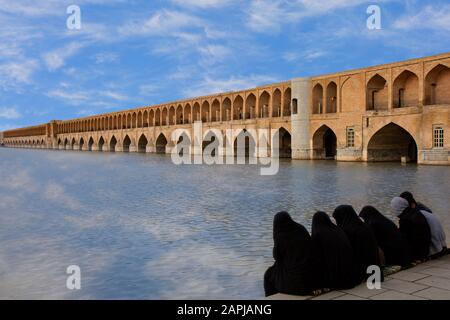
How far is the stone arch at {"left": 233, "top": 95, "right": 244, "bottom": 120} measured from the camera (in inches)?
1375

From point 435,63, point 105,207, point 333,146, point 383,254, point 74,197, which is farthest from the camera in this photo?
point 333,146

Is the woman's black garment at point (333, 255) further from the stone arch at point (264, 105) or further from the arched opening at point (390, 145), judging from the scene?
the stone arch at point (264, 105)

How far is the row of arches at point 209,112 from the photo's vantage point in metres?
30.6

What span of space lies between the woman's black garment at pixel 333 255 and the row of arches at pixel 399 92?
65.3ft

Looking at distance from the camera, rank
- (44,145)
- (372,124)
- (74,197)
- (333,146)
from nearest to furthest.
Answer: (74,197) → (372,124) → (333,146) → (44,145)

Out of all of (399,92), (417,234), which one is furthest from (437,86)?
(417,234)

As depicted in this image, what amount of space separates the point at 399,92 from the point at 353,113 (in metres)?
2.55

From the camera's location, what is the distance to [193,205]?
8766 mm

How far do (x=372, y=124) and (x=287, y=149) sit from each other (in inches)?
333

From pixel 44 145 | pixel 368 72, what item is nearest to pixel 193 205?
pixel 368 72

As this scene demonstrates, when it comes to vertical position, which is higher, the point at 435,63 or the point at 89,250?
the point at 435,63

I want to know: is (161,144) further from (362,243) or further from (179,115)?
(362,243)

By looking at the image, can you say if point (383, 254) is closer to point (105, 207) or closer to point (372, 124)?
point (105, 207)

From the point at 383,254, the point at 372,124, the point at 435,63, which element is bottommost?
the point at 383,254
